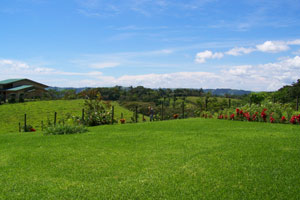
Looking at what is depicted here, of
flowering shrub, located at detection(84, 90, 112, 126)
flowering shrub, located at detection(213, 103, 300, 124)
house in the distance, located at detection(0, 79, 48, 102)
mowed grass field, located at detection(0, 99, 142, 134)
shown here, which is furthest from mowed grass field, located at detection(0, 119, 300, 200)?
house in the distance, located at detection(0, 79, 48, 102)

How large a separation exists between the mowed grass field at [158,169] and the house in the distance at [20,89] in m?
49.1

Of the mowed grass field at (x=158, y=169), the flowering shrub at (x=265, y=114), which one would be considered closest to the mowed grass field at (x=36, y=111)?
the flowering shrub at (x=265, y=114)

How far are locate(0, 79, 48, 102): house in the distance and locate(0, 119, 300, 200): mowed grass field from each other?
49.1 metres

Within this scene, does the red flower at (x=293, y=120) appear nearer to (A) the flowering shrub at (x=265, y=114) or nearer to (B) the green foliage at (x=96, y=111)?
(A) the flowering shrub at (x=265, y=114)

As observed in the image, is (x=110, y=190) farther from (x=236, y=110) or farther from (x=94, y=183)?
(x=236, y=110)

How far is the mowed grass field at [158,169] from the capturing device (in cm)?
392

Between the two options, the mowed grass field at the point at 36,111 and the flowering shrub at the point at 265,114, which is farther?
the mowed grass field at the point at 36,111

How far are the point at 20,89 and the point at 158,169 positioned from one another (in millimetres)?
53720

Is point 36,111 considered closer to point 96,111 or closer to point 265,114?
point 96,111

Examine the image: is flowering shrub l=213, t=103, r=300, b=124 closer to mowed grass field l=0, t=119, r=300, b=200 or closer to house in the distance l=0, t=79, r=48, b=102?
mowed grass field l=0, t=119, r=300, b=200

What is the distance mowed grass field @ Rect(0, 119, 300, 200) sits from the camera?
3924 millimetres

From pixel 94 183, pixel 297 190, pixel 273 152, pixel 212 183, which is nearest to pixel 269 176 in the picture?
pixel 297 190

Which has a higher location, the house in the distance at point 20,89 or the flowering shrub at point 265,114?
the house in the distance at point 20,89

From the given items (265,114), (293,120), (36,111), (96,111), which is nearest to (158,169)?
(293,120)
